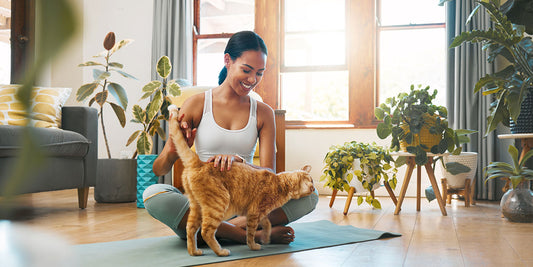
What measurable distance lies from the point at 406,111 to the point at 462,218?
0.77 meters

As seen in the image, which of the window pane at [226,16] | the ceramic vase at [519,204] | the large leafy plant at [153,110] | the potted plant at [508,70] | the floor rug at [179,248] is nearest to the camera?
the floor rug at [179,248]

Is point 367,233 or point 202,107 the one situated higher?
point 202,107

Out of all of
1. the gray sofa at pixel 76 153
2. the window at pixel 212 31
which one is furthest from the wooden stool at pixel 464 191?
the gray sofa at pixel 76 153

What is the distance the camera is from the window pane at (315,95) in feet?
14.4

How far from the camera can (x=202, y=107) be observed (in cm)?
189

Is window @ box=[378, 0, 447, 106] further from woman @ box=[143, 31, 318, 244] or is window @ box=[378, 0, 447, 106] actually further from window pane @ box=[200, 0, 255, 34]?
woman @ box=[143, 31, 318, 244]

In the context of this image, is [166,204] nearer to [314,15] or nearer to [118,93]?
[118,93]

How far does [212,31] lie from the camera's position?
184 inches

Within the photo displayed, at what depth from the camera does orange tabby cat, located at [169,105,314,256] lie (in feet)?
4.87

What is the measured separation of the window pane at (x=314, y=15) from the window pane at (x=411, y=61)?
475mm

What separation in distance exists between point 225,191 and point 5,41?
134 centimetres

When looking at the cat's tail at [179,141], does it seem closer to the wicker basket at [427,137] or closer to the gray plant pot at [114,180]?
the wicker basket at [427,137]

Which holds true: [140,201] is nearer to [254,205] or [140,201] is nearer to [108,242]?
[108,242]

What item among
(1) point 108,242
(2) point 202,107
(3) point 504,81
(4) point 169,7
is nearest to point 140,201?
(1) point 108,242
